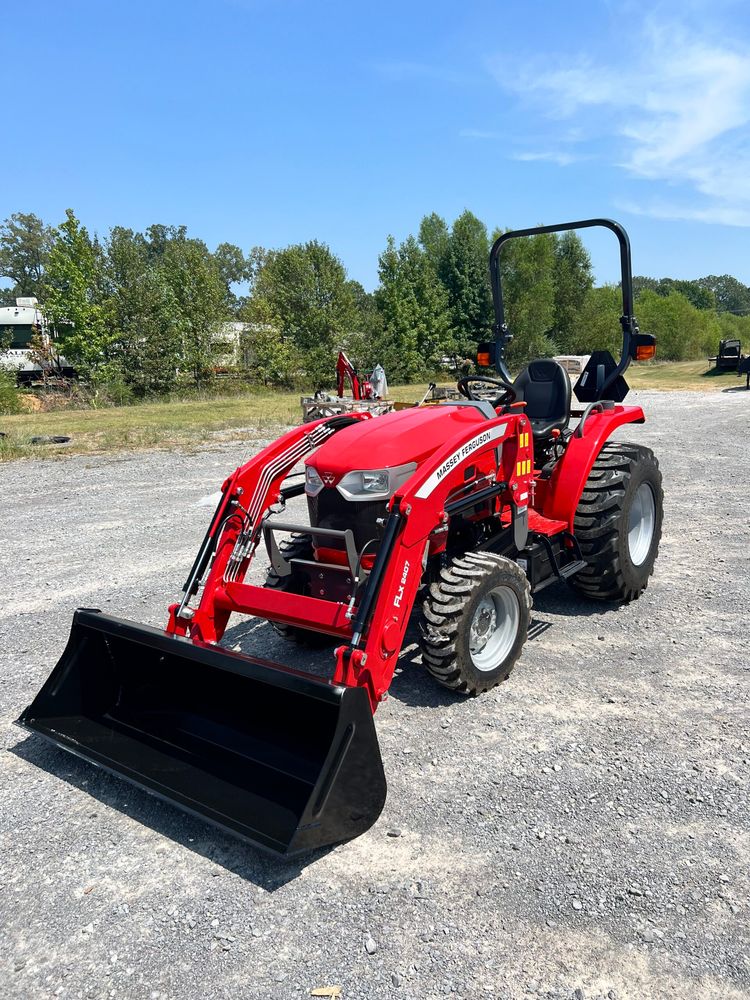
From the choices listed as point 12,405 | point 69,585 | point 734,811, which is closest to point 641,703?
point 734,811

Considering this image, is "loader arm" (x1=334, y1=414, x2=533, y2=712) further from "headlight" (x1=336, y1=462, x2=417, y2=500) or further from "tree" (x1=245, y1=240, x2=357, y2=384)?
"tree" (x1=245, y1=240, x2=357, y2=384)

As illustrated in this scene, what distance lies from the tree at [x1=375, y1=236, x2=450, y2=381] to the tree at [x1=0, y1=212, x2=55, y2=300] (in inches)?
1731

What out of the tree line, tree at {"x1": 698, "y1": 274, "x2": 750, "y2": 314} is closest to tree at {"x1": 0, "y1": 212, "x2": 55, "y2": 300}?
the tree line

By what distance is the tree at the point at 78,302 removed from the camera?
26.6 metres

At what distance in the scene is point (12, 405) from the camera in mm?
21891

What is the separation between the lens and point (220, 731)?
11.1ft

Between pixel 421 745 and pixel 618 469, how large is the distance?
2430mm

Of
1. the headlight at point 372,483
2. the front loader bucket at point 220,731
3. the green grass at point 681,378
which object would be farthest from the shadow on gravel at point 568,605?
the green grass at point 681,378

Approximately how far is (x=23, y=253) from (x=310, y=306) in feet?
156

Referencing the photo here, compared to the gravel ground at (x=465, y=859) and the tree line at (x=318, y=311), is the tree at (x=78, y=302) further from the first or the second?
the gravel ground at (x=465, y=859)

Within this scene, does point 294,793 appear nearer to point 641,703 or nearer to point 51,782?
point 51,782

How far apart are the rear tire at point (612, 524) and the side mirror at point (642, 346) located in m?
0.66

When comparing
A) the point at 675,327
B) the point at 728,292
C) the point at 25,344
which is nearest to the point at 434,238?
the point at 675,327

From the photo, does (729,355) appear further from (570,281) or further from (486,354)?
(486,354)
